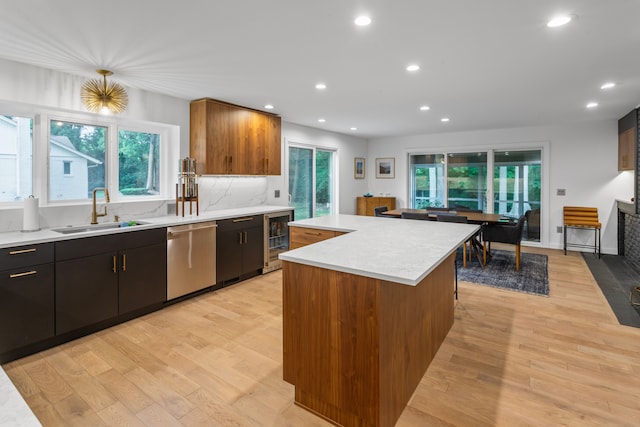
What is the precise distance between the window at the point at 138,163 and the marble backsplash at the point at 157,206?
0.79 feet

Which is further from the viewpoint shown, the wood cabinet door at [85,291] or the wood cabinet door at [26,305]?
the wood cabinet door at [85,291]

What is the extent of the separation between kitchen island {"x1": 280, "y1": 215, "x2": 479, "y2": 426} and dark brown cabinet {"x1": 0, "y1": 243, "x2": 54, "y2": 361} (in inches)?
79.4

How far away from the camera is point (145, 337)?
288 centimetres

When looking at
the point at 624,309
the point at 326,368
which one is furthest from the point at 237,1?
the point at 624,309

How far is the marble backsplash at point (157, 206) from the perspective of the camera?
313cm

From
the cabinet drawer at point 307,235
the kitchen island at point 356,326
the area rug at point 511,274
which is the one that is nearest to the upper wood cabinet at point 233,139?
the cabinet drawer at point 307,235

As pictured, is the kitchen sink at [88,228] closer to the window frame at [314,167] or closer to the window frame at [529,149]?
the window frame at [314,167]

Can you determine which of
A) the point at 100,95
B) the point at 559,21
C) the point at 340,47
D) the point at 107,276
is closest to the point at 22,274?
the point at 107,276

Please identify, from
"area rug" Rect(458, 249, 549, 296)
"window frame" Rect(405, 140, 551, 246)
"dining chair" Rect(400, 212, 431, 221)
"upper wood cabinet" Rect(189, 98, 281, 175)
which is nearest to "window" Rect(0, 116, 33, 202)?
"upper wood cabinet" Rect(189, 98, 281, 175)

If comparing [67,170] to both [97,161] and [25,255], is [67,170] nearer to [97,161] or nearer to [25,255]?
[97,161]

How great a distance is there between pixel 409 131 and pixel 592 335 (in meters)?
5.10

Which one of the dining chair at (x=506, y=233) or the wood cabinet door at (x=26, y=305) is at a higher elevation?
the dining chair at (x=506, y=233)

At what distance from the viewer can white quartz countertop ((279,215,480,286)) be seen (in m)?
1.67

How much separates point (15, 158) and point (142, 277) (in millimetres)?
1546
